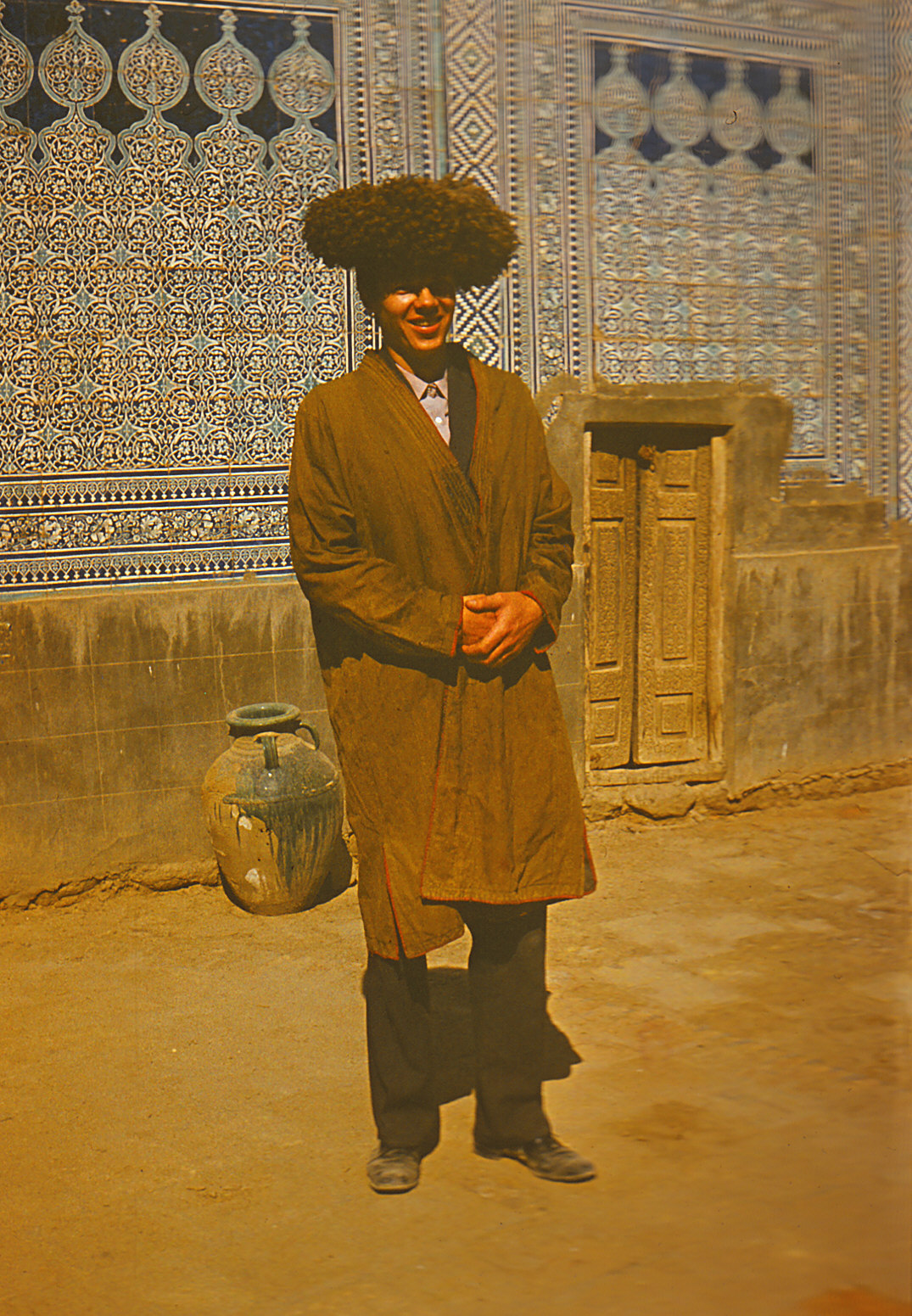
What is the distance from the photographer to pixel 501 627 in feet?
9.73

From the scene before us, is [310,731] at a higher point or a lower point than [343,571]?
lower

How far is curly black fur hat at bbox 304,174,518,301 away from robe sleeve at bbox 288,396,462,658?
37cm

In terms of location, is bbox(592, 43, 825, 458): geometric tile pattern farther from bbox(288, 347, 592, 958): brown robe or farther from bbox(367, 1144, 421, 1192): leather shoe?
bbox(367, 1144, 421, 1192): leather shoe

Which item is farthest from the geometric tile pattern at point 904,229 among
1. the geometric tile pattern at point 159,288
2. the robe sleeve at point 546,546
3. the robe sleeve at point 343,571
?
the robe sleeve at point 343,571

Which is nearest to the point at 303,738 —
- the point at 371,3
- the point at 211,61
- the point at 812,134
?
the point at 211,61

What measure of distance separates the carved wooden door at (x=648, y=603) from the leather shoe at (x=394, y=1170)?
3.60 metres

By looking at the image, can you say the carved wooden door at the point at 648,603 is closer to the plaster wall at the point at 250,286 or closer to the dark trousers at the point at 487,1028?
the plaster wall at the point at 250,286

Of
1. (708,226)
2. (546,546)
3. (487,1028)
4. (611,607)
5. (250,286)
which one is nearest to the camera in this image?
(487,1028)

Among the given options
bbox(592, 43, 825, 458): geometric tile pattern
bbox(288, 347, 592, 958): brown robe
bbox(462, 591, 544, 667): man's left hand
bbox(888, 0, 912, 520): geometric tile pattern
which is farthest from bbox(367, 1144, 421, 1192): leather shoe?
bbox(888, 0, 912, 520): geometric tile pattern

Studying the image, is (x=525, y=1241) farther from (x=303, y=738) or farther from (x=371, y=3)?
(x=371, y=3)

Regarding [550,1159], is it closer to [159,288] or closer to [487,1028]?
[487,1028]

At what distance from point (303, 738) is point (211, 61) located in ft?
9.97

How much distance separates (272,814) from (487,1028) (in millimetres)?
2331

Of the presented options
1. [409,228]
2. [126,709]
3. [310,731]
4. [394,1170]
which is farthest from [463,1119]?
[126,709]
